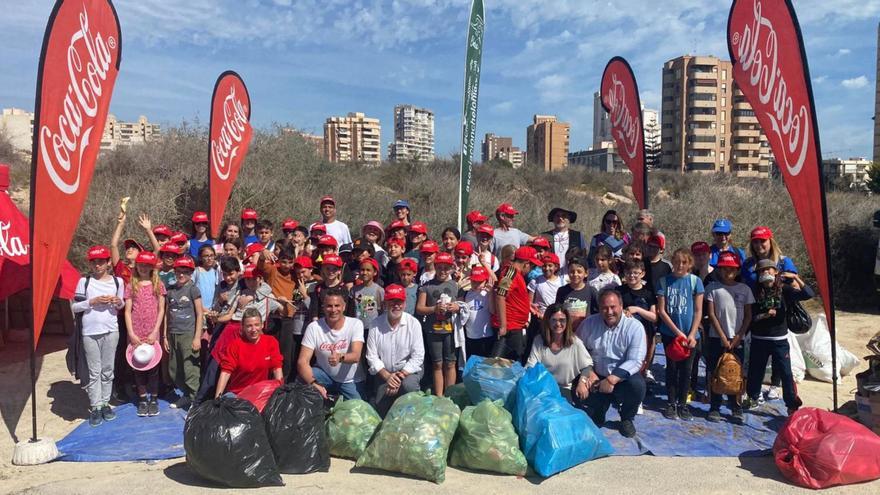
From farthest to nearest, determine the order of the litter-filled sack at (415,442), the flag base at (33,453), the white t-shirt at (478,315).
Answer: the white t-shirt at (478,315) < the flag base at (33,453) < the litter-filled sack at (415,442)

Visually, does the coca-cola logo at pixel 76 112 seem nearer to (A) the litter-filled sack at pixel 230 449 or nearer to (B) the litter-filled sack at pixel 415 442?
(A) the litter-filled sack at pixel 230 449

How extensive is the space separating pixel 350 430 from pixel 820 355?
17.9 ft

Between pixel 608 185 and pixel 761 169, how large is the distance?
157 ft

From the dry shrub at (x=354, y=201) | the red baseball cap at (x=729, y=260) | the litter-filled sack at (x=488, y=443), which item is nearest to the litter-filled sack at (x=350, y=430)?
the litter-filled sack at (x=488, y=443)

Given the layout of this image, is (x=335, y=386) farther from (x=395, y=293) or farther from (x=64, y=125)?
(x=64, y=125)

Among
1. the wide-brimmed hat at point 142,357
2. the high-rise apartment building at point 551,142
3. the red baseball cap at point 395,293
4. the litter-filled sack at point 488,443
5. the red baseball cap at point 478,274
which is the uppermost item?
the high-rise apartment building at point 551,142

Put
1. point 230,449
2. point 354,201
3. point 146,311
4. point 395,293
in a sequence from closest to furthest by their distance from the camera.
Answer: point 230,449
point 395,293
point 146,311
point 354,201

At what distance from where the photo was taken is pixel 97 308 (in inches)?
202

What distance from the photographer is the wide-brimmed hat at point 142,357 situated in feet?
17.3

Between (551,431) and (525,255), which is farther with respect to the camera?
(525,255)

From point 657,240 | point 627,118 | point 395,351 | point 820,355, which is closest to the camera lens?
point 395,351

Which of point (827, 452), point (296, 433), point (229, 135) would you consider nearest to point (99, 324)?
point (296, 433)

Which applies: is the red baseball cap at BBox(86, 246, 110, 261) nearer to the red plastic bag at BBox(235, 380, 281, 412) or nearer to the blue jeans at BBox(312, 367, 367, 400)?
the red plastic bag at BBox(235, 380, 281, 412)

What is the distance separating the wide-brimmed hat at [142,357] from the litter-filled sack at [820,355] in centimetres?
688
